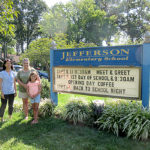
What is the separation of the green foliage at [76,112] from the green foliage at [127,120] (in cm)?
42

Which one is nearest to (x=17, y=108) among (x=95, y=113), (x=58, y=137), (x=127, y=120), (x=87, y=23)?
(x=58, y=137)

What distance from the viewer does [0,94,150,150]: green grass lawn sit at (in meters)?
2.97

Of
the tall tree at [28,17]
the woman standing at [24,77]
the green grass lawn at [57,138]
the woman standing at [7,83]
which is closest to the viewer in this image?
the green grass lawn at [57,138]

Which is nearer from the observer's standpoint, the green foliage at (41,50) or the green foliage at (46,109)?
the green foliage at (46,109)

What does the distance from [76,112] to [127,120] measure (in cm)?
130

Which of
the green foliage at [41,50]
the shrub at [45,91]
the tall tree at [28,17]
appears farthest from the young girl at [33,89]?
the tall tree at [28,17]

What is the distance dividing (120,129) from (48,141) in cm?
155

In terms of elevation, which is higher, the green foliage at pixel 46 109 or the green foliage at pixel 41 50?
the green foliage at pixel 41 50

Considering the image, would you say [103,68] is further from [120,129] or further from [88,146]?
[88,146]

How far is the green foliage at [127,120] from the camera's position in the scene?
312cm

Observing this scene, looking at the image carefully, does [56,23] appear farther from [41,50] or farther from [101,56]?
[101,56]

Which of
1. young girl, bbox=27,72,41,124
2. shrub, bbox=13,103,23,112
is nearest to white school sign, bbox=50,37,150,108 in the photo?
young girl, bbox=27,72,41,124

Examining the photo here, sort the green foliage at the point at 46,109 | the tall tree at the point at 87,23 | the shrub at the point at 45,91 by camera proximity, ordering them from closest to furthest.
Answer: the green foliage at the point at 46,109
the shrub at the point at 45,91
the tall tree at the point at 87,23

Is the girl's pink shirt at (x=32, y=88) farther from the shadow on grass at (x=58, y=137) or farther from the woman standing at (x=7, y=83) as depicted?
the shadow on grass at (x=58, y=137)
